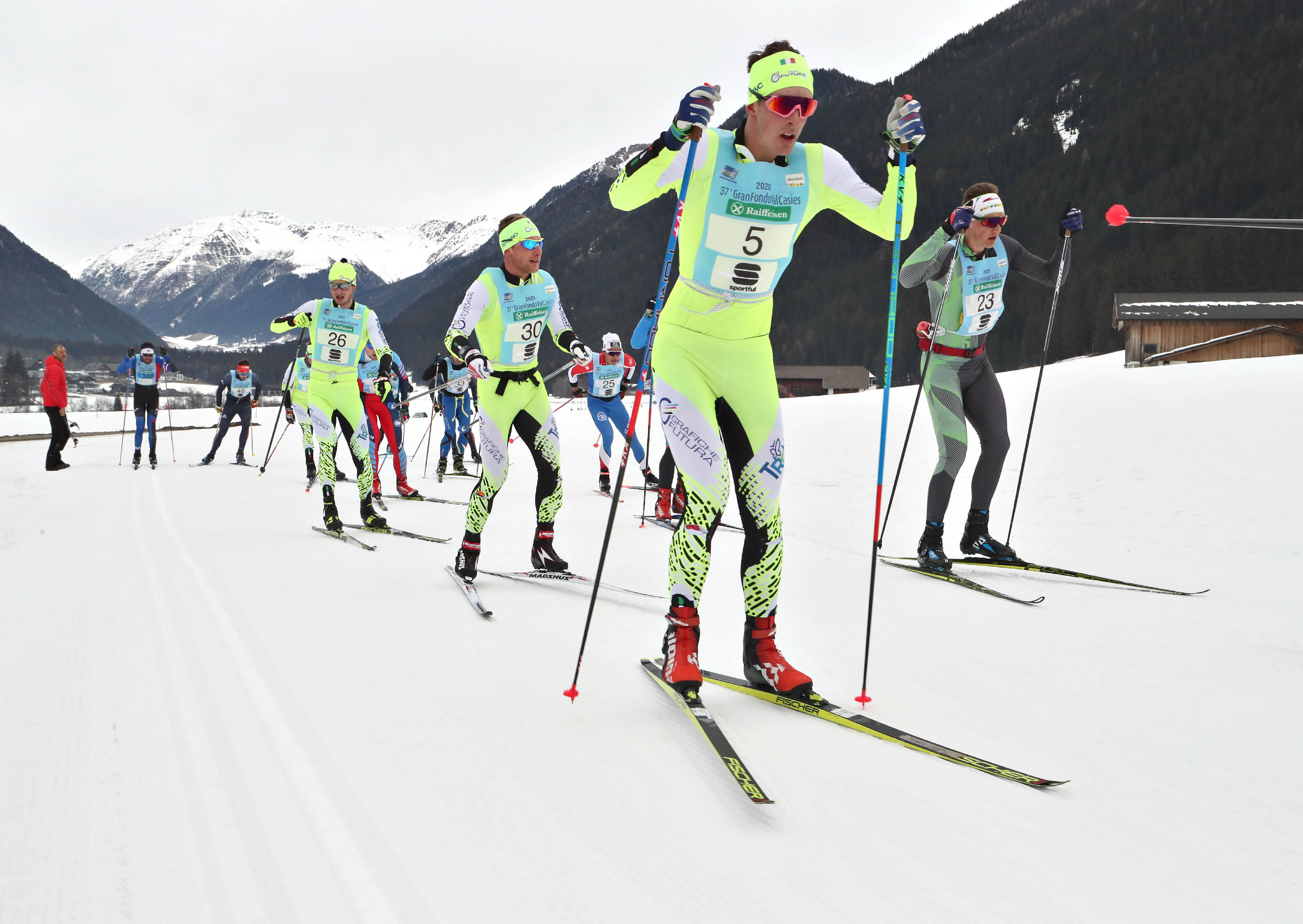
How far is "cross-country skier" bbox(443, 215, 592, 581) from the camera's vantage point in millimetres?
5012

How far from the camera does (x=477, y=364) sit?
187 inches

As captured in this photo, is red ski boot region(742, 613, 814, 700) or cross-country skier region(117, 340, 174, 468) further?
cross-country skier region(117, 340, 174, 468)

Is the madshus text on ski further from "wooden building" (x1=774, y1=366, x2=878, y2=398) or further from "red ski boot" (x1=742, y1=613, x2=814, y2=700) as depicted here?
"wooden building" (x1=774, y1=366, x2=878, y2=398)

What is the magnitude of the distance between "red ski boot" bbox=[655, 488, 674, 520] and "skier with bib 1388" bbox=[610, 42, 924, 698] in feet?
16.2

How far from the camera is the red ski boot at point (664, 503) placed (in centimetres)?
809

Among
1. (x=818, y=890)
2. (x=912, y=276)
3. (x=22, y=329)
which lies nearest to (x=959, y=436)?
(x=912, y=276)

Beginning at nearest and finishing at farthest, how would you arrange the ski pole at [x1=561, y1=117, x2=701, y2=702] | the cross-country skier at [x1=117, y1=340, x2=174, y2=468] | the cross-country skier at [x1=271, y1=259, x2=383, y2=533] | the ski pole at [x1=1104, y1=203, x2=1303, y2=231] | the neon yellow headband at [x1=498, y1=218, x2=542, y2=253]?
the ski pole at [x1=561, y1=117, x2=701, y2=702], the ski pole at [x1=1104, y1=203, x2=1303, y2=231], the neon yellow headband at [x1=498, y1=218, x2=542, y2=253], the cross-country skier at [x1=271, y1=259, x2=383, y2=533], the cross-country skier at [x1=117, y1=340, x2=174, y2=468]

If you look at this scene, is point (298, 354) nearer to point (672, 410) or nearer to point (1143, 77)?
point (672, 410)

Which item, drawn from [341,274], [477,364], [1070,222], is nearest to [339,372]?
[341,274]

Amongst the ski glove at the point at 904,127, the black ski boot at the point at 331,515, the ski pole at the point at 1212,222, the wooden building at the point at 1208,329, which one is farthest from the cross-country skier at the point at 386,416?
the wooden building at the point at 1208,329

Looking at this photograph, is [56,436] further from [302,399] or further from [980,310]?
[980,310]

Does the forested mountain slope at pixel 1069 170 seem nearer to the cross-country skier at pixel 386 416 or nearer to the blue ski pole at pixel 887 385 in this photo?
the cross-country skier at pixel 386 416

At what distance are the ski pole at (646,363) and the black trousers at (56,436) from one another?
14524 millimetres

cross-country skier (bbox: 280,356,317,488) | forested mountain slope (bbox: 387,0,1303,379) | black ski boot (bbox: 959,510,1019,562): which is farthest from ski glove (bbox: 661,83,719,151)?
forested mountain slope (bbox: 387,0,1303,379)
